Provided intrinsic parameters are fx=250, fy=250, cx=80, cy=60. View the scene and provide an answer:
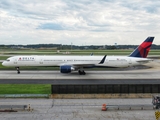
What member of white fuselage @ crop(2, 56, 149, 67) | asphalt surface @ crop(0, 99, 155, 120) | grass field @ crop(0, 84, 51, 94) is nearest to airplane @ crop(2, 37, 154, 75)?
white fuselage @ crop(2, 56, 149, 67)

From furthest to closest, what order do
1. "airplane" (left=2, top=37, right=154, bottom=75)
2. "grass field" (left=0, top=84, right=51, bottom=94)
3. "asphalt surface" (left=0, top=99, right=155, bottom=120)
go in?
"airplane" (left=2, top=37, right=154, bottom=75) → "grass field" (left=0, top=84, right=51, bottom=94) → "asphalt surface" (left=0, top=99, right=155, bottom=120)

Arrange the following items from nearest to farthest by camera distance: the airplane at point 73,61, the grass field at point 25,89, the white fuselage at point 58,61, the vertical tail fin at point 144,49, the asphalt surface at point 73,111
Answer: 1. the asphalt surface at point 73,111
2. the grass field at point 25,89
3. the airplane at point 73,61
4. the white fuselage at point 58,61
5. the vertical tail fin at point 144,49

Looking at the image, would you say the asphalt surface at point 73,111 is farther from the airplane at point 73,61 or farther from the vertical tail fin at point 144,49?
the vertical tail fin at point 144,49

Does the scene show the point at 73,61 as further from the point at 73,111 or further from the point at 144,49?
the point at 73,111

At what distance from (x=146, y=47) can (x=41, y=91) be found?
87.4 ft

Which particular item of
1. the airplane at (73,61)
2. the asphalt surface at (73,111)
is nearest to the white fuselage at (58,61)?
the airplane at (73,61)

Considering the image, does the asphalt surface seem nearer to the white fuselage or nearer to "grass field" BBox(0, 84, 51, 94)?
"grass field" BBox(0, 84, 51, 94)

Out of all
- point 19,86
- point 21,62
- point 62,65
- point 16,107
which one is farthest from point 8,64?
point 16,107

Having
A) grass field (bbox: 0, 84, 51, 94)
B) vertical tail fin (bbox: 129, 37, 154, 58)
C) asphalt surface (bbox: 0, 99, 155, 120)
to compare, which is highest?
vertical tail fin (bbox: 129, 37, 154, 58)

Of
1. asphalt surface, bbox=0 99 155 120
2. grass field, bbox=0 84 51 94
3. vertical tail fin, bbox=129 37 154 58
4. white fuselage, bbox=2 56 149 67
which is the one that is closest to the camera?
asphalt surface, bbox=0 99 155 120

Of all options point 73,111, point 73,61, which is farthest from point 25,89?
point 73,61

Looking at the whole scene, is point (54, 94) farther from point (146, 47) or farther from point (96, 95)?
point (146, 47)

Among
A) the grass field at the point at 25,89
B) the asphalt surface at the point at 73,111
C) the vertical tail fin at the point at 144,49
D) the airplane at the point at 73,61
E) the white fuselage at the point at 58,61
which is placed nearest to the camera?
the asphalt surface at the point at 73,111

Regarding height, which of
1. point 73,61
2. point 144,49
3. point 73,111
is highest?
point 144,49
